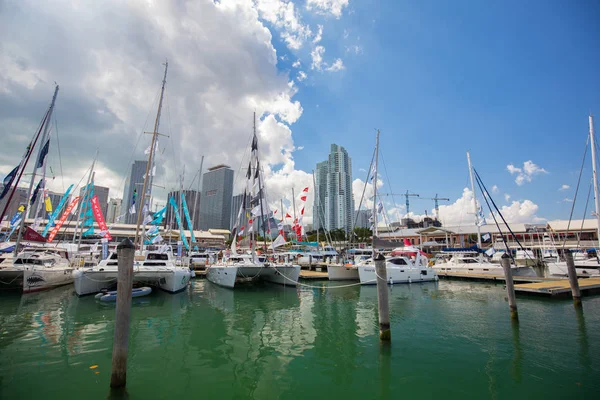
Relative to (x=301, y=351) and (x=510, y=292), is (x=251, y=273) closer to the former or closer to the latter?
(x=301, y=351)

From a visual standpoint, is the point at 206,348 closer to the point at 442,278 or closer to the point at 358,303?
the point at 358,303

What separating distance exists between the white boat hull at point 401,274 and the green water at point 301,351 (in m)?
8.80

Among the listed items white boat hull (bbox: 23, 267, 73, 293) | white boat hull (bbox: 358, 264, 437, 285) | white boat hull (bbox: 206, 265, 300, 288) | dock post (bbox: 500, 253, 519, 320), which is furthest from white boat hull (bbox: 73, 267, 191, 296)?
dock post (bbox: 500, 253, 519, 320)

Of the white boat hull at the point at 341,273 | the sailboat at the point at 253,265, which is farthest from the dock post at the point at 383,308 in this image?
the white boat hull at the point at 341,273

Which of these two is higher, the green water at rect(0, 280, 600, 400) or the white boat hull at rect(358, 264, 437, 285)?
the white boat hull at rect(358, 264, 437, 285)

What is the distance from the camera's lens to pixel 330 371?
28.8 ft

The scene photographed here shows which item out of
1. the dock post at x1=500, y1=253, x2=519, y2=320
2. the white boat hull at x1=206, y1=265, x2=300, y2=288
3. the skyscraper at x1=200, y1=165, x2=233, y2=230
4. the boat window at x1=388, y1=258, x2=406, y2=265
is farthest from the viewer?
the skyscraper at x1=200, y1=165, x2=233, y2=230

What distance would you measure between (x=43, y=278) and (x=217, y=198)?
100807 millimetres

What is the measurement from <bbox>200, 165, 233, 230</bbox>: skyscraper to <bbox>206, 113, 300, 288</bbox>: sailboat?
88213 mm

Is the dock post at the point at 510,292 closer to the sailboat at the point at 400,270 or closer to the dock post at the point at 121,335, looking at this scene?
the sailboat at the point at 400,270

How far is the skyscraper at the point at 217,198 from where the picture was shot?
116 metres

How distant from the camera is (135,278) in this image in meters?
19.9

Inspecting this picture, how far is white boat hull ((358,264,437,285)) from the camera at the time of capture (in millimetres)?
27172

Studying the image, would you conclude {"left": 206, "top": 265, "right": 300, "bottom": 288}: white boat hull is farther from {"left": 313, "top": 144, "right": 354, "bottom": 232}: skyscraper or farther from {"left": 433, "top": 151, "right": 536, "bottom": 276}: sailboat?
{"left": 313, "top": 144, "right": 354, "bottom": 232}: skyscraper
